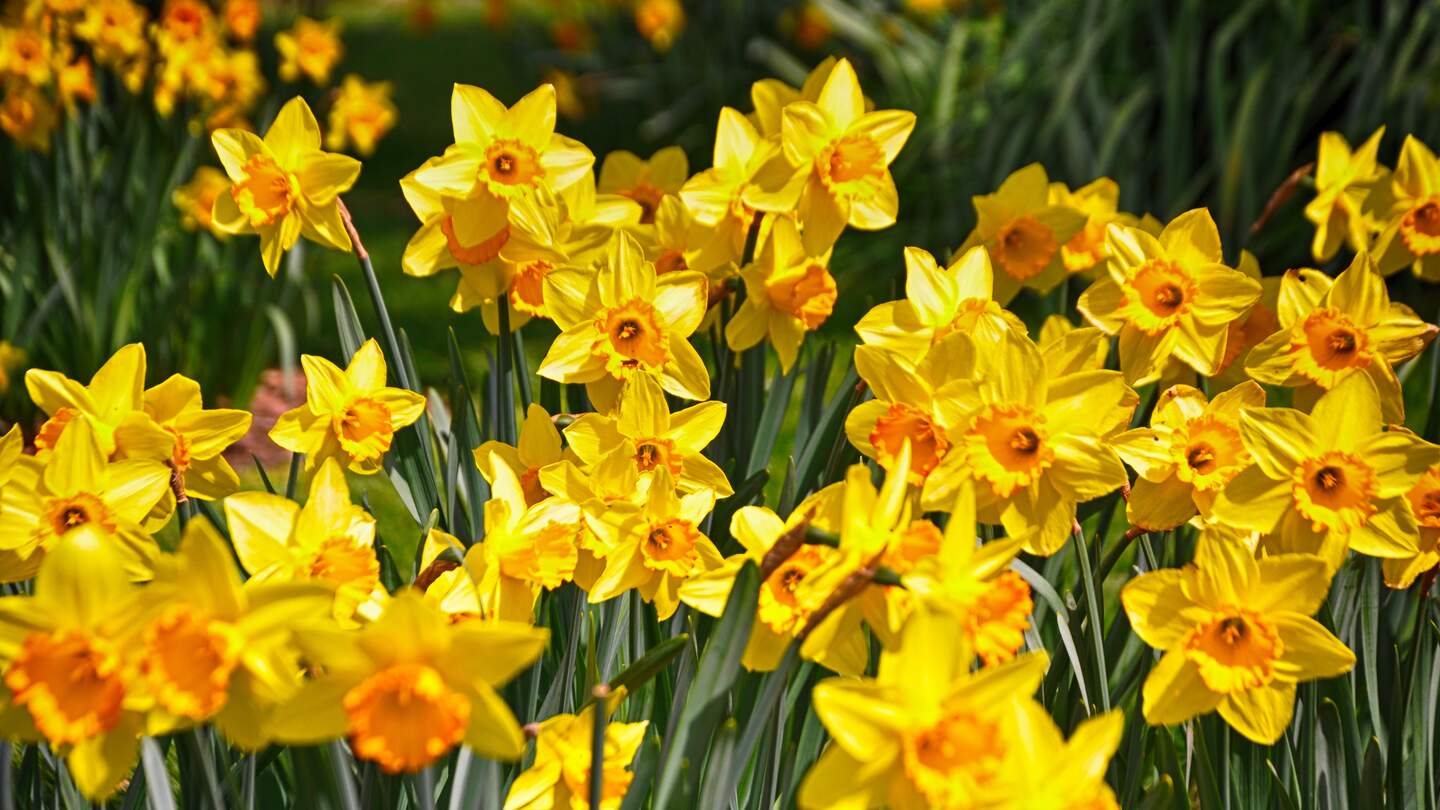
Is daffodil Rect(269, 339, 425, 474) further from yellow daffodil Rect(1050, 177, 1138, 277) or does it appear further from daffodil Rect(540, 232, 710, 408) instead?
yellow daffodil Rect(1050, 177, 1138, 277)

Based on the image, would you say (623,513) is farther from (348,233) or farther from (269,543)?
(348,233)

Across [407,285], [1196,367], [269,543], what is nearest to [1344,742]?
[1196,367]

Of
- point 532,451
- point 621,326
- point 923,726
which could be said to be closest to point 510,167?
point 621,326

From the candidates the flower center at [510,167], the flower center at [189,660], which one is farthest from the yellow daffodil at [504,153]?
the flower center at [189,660]

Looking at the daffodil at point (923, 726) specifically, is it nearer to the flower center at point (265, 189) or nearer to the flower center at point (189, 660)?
the flower center at point (189, 660)

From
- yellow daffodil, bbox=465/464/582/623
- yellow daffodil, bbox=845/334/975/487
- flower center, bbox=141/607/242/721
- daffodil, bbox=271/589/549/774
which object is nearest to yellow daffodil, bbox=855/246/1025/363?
yellow daffodil, bbox=845/334/975/487

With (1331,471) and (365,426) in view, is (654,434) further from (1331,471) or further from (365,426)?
(1331,471)
